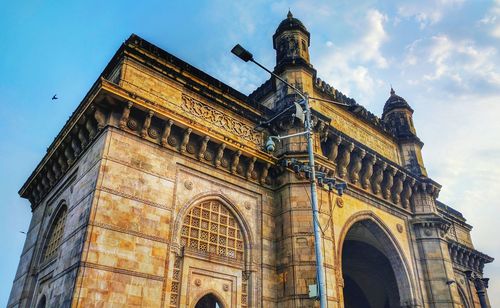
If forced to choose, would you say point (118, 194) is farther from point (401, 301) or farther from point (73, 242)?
point (401, 301)

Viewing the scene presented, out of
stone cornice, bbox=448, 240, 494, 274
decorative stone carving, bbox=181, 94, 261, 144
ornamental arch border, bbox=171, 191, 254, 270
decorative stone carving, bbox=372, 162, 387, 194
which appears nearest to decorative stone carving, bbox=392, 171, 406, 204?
decorative stone carving, bbox=372, 162, 387, 194

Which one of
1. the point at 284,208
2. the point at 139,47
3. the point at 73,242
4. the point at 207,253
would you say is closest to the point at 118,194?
the point at 73,242

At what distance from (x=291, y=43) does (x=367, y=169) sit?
6413 mm

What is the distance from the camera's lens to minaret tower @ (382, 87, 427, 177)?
813 inches

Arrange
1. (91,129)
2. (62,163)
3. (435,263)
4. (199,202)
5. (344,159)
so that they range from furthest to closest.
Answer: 1. (435,263)
2. (344,159)
3. (62,163)
4. (199,202)
5. (91,129)

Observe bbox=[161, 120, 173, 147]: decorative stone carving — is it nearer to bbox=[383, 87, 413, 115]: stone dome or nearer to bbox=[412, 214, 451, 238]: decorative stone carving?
bbox=[412, 214, 451, 238]: decorative stone carving

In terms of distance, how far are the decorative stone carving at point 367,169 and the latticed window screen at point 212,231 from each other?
6904mm

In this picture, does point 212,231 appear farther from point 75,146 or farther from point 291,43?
point 291,43

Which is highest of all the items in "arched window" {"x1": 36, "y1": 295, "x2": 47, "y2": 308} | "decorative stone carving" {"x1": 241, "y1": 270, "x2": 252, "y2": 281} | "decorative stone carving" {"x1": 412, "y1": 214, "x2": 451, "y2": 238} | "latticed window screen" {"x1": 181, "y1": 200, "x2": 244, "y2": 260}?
"decorative stone carving" {"x1": 412, "y1": 214, "x2": 451, "y2": 238}

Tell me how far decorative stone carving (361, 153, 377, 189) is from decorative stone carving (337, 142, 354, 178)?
1150 mm

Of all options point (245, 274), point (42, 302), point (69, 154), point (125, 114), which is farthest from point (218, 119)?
point (42, 302)

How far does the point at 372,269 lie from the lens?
66.5 ft

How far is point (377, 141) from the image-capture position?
19891 mm

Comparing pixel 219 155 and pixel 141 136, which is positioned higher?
pixel 219 155
